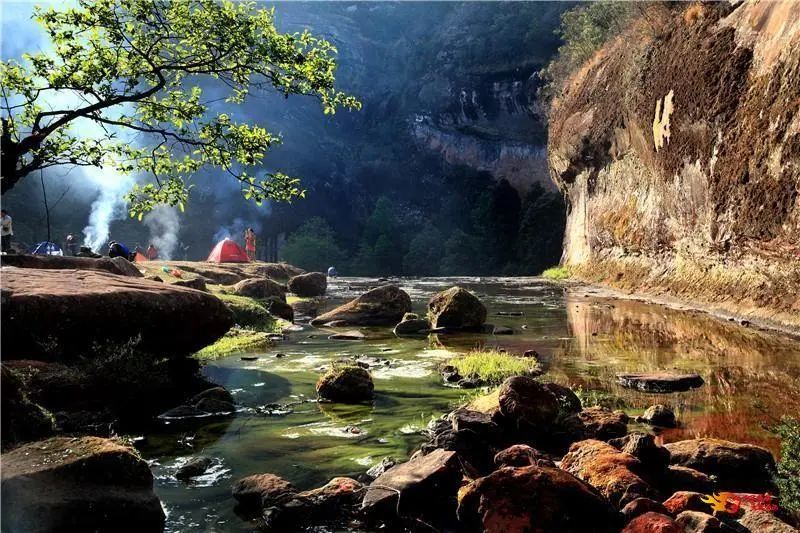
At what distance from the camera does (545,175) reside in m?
78.2

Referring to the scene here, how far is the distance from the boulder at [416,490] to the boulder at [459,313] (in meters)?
11.0

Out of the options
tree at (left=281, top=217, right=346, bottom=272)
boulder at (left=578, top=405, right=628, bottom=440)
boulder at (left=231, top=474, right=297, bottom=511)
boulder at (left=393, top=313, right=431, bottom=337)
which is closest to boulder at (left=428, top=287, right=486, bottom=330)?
boulder at (left=393, top=313, right=431, bottom=337)

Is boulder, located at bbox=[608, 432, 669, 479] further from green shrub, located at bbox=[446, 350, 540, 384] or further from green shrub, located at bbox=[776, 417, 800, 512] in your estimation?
green shrub, located at bbox=[446, 350, 540, 384]

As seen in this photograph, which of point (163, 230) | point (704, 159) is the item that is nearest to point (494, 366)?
point (704, 159)

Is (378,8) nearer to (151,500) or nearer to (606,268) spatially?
(606,268)

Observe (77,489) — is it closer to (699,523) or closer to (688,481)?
(699,523)

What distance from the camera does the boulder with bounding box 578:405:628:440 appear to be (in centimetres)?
630

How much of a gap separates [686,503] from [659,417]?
272 cm

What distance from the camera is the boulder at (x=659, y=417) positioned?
271 inches

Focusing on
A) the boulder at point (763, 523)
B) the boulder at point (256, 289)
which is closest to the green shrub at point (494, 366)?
the boulder at point (763, 523)

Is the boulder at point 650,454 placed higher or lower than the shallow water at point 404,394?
higher

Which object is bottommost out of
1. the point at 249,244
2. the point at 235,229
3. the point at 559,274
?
the point at 559,274

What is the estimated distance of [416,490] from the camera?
4.84 meters

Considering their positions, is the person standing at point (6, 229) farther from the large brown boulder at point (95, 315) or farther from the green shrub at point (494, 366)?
the green shrub at point (494, 366)
